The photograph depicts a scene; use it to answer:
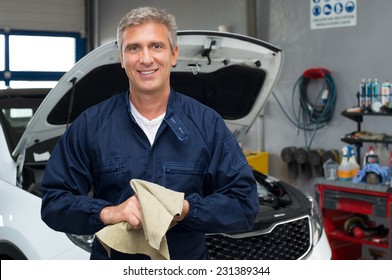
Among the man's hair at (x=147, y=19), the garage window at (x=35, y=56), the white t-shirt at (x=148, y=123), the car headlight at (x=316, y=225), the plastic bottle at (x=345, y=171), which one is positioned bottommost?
the car headlight at (x=316, y=225)

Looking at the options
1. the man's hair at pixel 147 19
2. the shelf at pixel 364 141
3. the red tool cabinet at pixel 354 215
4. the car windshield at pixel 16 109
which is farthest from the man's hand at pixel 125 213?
the shelf at pixel 364 141

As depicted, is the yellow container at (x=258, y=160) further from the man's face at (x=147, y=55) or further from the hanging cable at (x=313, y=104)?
the man's face at (x=147, y=55)

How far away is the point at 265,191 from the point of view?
3.13m

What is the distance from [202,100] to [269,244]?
0.85 metres

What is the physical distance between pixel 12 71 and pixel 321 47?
13.5 ft

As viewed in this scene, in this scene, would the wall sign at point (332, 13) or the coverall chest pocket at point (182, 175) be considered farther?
the wall sign at point (332, 13)

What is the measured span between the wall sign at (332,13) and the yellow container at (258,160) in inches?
51.2

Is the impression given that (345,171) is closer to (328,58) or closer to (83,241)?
(328,58)

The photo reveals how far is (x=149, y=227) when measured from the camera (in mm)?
1457

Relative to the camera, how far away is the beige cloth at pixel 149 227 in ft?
4.79

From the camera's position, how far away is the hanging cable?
5160 mm

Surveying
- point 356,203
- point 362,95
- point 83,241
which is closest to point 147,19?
point 83,241

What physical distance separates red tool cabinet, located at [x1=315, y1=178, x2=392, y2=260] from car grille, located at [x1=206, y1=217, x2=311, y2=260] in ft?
4.96
